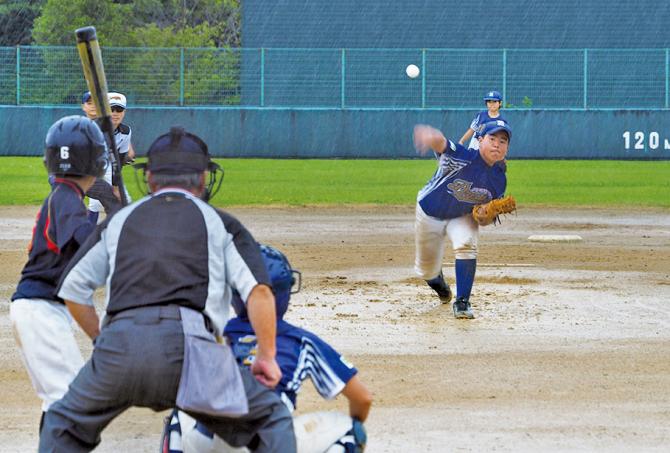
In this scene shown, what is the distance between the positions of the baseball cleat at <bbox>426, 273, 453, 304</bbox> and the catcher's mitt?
2.42ft

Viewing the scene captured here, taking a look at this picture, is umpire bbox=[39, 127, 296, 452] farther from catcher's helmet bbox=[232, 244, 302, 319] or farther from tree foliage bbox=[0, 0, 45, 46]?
tree foliage bbox=[0, 0, 45, 46]

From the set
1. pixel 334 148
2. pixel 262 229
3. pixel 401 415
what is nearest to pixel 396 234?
pixel 262 229

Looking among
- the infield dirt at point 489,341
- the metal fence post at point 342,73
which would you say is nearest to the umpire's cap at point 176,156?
the infield dirt at point 489,341

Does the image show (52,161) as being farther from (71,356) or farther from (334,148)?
(334,148)

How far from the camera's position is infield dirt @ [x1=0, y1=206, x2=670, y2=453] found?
641 centimetres

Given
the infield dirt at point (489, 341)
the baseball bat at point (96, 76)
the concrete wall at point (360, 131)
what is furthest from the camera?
the concrete wall at point (360, 131)

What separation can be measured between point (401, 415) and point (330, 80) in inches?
1161

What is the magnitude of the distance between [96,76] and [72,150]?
3.58 feet

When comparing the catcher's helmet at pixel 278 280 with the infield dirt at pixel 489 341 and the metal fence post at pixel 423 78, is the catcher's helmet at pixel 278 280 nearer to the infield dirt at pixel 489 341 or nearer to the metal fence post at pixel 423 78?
the infield dirt at pixel 489 341

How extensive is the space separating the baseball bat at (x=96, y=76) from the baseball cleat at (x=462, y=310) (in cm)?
407

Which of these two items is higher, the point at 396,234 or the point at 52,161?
the point at 52,161

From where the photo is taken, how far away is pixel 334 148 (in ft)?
110

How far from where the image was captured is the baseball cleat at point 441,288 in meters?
10.8

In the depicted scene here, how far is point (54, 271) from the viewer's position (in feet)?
17.7
